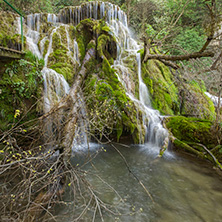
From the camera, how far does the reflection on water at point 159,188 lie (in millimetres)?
3414

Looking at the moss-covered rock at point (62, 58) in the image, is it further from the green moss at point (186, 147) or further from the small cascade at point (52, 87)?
the green moss at point (186, 147)

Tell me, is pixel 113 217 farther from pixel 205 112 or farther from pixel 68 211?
pixel 205 112

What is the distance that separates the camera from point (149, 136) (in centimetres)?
732

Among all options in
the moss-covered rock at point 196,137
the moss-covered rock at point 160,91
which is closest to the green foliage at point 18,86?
the moss-covered rock at point 196,137

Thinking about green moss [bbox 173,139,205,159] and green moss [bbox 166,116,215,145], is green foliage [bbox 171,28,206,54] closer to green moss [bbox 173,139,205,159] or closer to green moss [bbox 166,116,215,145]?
green moss [bbox 166,116,215,145]

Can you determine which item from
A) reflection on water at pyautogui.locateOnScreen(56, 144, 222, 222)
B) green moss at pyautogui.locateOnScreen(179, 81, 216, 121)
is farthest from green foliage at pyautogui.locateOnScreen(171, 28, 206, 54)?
reflection on water at pyautogui.locateOnScreen(56, 144, 222, 222)

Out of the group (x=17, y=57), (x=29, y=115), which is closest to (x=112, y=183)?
(x=29, y=115)

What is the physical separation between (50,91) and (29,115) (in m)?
1.27

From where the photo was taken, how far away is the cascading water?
6920mm

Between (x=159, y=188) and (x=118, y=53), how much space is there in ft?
26.1

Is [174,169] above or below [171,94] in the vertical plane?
below

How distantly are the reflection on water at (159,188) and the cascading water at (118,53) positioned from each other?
4.89ft

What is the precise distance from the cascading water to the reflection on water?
149 cm

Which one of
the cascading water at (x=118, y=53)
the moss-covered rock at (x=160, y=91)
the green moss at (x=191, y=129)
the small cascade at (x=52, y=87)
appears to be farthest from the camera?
the moss-covered rock at (x=160, y=91)
